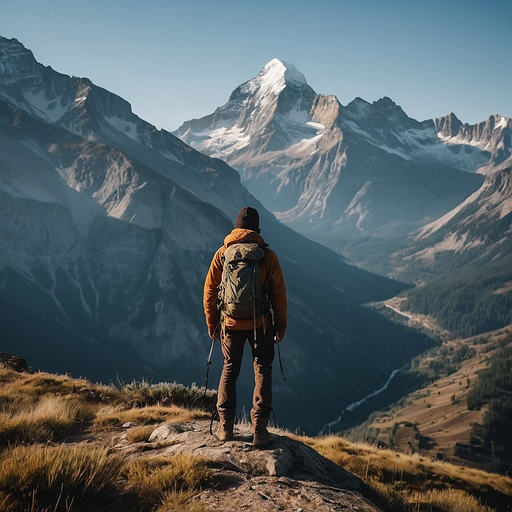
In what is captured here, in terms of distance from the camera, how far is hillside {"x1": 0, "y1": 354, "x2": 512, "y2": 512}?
7102mm

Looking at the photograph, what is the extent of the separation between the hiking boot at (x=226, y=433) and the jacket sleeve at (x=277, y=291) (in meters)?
2.70

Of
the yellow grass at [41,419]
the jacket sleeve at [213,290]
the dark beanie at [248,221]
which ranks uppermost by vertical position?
the dark beanie at [248,221]

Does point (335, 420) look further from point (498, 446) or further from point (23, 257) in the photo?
point (23, 257)

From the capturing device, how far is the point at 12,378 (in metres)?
16.7

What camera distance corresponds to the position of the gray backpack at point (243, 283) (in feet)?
33.3

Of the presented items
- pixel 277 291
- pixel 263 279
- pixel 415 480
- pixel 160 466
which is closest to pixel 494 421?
pixel 415 480

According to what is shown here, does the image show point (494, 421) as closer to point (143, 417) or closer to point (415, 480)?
point (415, 480)

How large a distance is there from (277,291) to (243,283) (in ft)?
3.18

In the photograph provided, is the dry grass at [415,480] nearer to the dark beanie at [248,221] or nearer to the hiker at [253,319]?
the hiker at [253,319]

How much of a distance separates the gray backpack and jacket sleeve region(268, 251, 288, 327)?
317 mm

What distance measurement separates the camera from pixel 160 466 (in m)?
8.52

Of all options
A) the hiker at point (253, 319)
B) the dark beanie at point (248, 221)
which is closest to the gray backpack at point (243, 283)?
the hiker at point (253, 319)

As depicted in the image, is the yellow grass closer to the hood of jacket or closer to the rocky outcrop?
the rocky outcrop

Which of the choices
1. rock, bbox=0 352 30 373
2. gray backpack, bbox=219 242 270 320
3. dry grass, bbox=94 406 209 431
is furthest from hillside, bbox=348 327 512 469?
gray backpack, bbox=219 242 270 320
